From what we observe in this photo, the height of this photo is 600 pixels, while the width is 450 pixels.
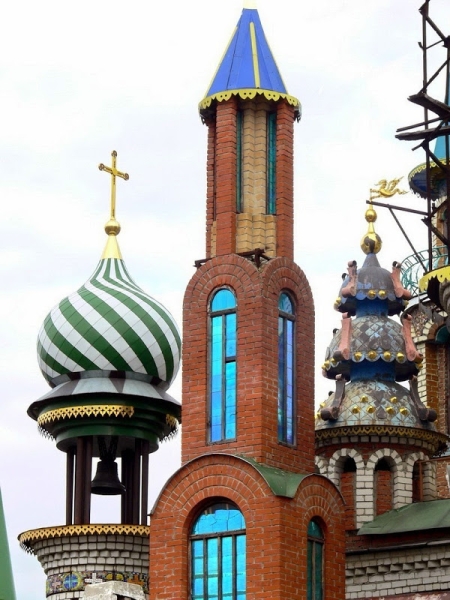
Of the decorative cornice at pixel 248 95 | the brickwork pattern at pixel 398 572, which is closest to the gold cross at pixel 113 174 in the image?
the decorative cornice at pixel 248 95

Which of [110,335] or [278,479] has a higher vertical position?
[110,335]

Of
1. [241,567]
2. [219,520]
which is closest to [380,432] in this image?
[219,520]

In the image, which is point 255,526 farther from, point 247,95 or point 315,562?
point 247,95

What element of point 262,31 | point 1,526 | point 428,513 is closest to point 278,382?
point 428,513

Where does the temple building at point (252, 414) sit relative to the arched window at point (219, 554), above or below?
above

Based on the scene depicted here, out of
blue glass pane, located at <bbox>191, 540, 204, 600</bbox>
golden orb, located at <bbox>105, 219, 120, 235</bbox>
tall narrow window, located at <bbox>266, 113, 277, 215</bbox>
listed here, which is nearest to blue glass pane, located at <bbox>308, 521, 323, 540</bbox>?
blue glass pane, located at <bbox>191, 540, 204, 600</bbox>

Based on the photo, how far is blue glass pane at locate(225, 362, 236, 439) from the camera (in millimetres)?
32281

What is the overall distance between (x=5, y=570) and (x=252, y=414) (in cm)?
1081

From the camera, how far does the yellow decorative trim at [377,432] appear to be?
36406 millimetres

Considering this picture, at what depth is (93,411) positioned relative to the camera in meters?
39.6

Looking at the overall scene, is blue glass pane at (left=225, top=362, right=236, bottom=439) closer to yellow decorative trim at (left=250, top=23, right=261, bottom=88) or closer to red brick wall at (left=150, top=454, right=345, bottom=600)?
red brick wall at (left=150, top=454, right=345, bottom=600)

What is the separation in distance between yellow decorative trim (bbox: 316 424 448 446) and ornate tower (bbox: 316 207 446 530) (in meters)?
0.02

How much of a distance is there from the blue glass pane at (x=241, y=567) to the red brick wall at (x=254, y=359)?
4.47 ft

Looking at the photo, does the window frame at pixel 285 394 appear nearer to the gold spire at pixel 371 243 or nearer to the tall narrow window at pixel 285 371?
the tall narrow window at pixel 285 371
